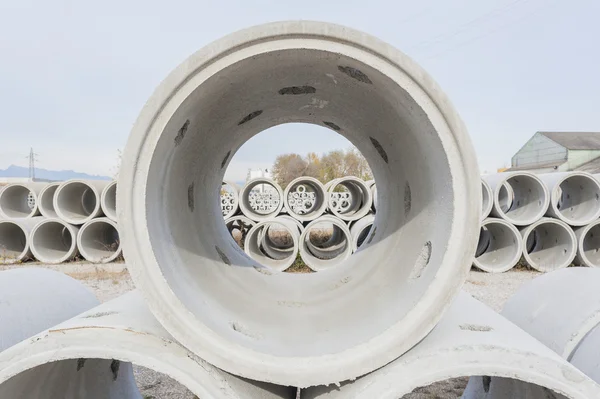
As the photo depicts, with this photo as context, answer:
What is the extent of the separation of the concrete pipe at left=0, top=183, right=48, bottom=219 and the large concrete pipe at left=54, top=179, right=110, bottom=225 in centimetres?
65

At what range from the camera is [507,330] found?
145 centimetres

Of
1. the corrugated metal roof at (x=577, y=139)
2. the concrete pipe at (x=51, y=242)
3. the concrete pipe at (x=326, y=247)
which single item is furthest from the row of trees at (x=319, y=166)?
the concrete pipe at (x=51, y=242)

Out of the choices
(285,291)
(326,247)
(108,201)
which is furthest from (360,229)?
(108,201)

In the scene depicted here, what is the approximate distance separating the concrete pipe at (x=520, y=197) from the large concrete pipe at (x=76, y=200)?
7.62 m

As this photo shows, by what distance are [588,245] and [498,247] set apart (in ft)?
5.56

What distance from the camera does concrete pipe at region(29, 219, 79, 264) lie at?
24.6ft

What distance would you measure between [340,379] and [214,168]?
183cm

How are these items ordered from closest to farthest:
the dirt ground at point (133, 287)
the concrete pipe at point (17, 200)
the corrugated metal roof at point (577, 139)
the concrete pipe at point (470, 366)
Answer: the concrete pipe at point (470, 366), the dirt ground at point (133, 287), the concrete pipe at point (17, 200), the corrugated metal roof at point (577, 139)

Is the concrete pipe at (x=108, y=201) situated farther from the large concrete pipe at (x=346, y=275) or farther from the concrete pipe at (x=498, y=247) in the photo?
the concrete pipe at (x=498, y=247)

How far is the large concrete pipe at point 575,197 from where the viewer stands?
21.8 feet

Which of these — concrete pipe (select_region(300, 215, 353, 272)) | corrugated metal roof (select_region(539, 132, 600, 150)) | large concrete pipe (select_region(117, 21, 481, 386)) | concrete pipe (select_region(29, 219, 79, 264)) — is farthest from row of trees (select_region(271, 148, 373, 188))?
large concrete pipe (select_region(117, 21, 481, 386))

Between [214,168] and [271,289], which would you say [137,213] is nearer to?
[271,289]

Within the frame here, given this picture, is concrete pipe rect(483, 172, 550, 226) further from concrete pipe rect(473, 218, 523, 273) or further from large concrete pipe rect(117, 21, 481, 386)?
large concrete pipe rect(117, 21, 481, 386)

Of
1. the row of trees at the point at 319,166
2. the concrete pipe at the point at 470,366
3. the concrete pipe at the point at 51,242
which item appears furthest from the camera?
the row of trees at the point at 319,166
